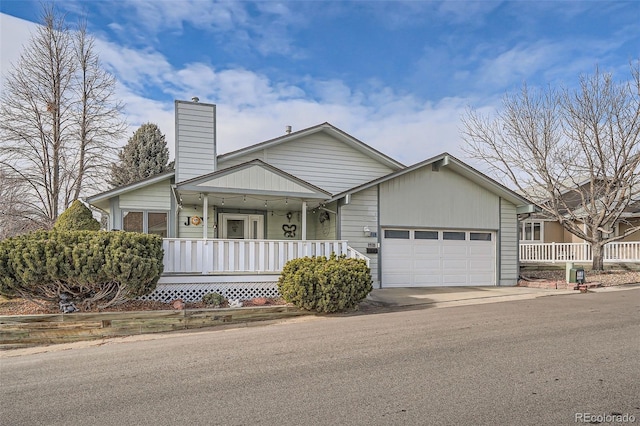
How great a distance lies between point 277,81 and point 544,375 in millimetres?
12953

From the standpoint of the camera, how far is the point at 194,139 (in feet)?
44.8

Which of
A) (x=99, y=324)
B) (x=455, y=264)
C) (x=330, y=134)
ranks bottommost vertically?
(x=99, y=324)

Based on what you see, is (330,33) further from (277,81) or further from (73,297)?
(73,297)

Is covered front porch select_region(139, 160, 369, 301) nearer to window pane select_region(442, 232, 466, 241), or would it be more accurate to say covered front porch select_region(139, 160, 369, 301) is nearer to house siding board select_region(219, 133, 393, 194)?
Answer: house siding board select_region(219, 133, 393, 194)

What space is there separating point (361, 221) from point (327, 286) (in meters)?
4.86

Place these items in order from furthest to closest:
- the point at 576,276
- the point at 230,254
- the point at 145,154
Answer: the point at 145,154 < the point at 576,276 < the point at 230,254

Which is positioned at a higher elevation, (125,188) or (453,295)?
(125,188)

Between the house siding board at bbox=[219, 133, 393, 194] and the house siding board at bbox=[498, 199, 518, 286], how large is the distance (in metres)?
4.79

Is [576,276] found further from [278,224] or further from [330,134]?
[278,224]

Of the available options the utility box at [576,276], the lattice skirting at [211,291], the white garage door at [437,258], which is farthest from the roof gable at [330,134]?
the utility box at [576,276]

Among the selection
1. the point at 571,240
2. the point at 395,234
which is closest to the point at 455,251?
the point at 395,234

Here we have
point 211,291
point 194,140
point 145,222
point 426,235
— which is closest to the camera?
point 211,291

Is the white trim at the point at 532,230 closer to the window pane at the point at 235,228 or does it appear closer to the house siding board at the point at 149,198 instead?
the window pane at the point at 235,228

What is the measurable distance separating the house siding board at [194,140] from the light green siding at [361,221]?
179 inches
